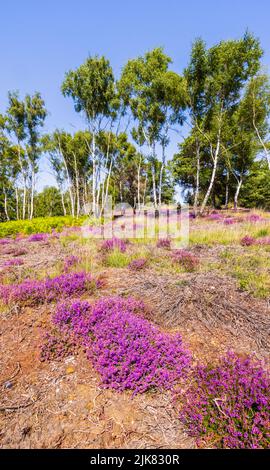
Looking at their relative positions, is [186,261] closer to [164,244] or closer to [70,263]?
[164,244]

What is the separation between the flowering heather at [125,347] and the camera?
2250 mm

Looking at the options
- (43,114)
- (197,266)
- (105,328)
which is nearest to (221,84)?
(197,266)

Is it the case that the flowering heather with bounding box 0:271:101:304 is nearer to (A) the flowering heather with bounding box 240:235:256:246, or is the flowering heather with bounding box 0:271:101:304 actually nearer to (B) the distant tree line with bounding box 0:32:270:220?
(A) the flowering heather with bounding box 240:235:256:246

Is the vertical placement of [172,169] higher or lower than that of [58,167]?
lower

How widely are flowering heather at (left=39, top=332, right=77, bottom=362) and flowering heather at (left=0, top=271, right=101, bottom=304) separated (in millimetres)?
1091

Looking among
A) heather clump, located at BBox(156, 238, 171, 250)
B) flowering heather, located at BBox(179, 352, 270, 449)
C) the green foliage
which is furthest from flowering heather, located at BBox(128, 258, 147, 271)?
the green foliage

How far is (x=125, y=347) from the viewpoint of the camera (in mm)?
2547

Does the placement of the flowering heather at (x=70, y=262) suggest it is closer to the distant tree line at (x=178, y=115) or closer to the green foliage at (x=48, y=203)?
the distant tree line at (x=178, y=115)

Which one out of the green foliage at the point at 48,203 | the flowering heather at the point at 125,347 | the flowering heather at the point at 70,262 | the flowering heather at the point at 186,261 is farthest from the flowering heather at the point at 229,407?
the green foliage at the point at 48,203

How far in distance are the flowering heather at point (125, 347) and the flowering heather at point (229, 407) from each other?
12.3 inches

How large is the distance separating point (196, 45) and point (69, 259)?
19077mm

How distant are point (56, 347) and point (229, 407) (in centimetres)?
204

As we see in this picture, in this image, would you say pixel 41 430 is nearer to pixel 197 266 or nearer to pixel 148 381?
pixel 148 381
